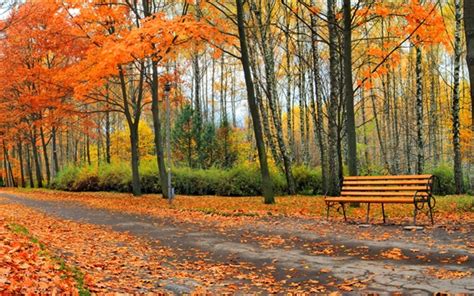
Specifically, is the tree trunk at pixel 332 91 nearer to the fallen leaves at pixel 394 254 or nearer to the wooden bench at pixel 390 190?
the wooden bench at pixel 390 190

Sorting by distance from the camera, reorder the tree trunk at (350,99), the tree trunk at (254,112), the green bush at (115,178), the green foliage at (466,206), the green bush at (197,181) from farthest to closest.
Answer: the green bush at (115,178)
the green bush at (197,181)
the tree trunk at (254,112)
the tree trunk at (350,99)
the green foliage at (466,206)

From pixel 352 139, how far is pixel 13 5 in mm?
10689

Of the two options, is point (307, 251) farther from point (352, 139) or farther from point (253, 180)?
point (253, 180)

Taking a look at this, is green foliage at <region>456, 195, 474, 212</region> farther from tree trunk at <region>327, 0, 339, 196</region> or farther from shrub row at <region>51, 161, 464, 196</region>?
shrub row at <region>51, 161, 464, 196</region>

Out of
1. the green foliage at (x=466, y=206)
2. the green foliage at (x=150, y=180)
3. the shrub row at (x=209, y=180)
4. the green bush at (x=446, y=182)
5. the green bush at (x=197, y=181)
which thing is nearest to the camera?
the green foliage at (x=466, y=206)

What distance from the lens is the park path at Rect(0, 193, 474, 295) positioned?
4.81 metres

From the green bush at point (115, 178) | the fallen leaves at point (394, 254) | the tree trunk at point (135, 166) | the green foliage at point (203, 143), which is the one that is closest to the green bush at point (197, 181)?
the tree trunk at point (135, 166)

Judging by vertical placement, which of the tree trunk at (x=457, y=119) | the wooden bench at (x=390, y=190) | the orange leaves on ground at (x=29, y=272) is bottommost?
the orange leaves on ground at (x=29, y=272)

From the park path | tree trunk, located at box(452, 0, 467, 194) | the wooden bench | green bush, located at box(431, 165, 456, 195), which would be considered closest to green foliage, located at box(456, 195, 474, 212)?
the wooden bench

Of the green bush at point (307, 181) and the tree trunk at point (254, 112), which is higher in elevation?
the tree trunk at point (254, 112)

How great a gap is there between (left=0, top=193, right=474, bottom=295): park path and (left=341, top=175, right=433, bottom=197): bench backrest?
722 mm

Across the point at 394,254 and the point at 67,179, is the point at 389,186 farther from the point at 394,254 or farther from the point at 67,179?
the point at 67,179

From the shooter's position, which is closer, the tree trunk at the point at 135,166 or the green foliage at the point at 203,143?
the tree trunk at the point at 135,166

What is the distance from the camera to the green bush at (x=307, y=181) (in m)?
19.7
